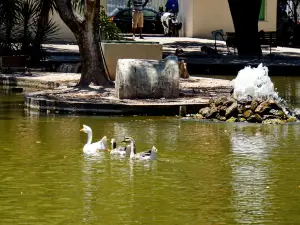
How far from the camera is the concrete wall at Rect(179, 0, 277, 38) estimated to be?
46.0 metres

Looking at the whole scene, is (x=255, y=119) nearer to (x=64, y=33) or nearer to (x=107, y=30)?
(x=107, y=30)

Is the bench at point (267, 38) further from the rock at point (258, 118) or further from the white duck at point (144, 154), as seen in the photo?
the white duck at point (144, 154)

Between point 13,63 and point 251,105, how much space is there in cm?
1005

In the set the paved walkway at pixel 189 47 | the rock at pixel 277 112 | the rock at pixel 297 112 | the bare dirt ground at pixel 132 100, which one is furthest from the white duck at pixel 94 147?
the paved walkway at pixel 189 47

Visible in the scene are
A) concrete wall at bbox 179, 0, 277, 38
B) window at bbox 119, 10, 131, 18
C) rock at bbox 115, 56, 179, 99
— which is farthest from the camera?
window at bbox 119, 10, 131, 18

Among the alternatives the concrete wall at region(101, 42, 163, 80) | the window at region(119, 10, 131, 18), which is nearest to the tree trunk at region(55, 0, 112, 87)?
the concrete wall at region(101, 42, 163, 80)

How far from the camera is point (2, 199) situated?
11.5 metres

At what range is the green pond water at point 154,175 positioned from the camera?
35.8 ft

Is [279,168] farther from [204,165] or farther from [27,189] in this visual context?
[27,189]

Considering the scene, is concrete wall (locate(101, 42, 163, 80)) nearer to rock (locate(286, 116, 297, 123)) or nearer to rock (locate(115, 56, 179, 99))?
rock (locate(115, 56, 179, 99))

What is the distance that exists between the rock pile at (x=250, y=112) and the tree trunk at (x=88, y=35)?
4.22 meters

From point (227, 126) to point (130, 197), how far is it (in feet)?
20.3

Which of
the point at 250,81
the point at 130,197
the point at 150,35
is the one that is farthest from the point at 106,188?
the point at 150,35

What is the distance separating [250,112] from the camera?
18.3 m
